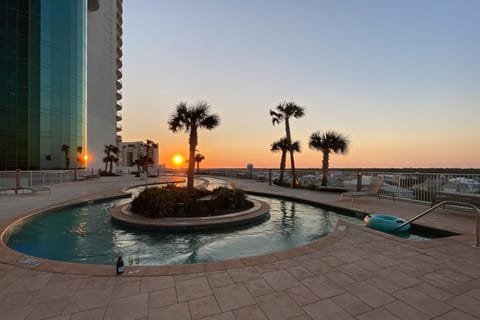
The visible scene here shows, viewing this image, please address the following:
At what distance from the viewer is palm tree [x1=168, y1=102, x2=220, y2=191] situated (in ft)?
27.0

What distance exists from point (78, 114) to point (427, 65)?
2455cm

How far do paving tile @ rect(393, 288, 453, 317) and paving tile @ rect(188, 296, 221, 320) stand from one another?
181 cm

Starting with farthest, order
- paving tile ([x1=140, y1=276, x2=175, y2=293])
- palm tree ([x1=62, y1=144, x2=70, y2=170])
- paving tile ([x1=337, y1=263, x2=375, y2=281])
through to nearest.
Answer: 1. palm tree ([x1=62, y1=144, x2=70, y2=170])
2. paving tile ([x1=337, y1=263, x2=375, y2=281])
3. paving tile ([x1=140, y1=276, x2=175, y2=293])

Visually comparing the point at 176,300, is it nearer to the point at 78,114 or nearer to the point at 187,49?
the point at 187,49

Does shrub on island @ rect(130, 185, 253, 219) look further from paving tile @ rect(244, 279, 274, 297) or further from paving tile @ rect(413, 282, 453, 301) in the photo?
paving tile @ rect(413, 282, 453, 301)

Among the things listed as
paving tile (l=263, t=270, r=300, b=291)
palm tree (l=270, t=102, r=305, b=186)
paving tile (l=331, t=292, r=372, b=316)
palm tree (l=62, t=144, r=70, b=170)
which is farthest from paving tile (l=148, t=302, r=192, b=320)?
palm tree (l=62, t=144, r=70, b=170)

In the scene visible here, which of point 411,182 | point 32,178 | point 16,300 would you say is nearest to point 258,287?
point 16,300

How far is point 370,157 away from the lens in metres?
24.1

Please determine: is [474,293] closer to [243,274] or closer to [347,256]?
[347,256]

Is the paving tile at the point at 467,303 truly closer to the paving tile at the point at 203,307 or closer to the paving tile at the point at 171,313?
the paving tile at the point at 203,307

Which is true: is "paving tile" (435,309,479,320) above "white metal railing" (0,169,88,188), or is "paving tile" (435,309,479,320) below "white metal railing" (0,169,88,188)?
below

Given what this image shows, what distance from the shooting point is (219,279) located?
95.0 inches

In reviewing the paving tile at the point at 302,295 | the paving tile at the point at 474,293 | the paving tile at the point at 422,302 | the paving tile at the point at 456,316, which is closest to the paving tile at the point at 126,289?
the paving tile at the point at 302,295

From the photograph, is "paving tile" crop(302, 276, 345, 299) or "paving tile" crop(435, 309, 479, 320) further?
"paving tile" crop(302, 276, 345, 299)
